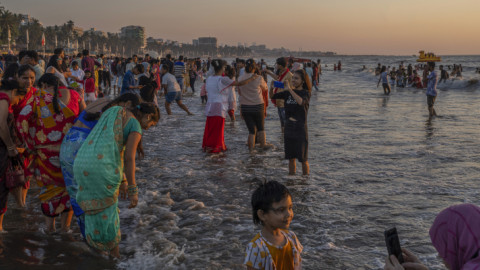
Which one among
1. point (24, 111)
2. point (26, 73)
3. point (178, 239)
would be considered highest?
point (26, 73)

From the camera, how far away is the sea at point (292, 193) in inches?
173

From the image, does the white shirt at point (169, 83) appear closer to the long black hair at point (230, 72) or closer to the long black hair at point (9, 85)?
the long black hair at point (230, 72)

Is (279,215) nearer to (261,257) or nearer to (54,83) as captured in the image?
(261,257)

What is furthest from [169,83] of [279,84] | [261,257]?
[261,257]

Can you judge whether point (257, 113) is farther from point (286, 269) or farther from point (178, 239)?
point (286, 269)

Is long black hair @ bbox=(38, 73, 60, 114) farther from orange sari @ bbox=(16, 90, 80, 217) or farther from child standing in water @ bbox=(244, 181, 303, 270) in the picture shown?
child standing in water @ bbox=(244, 181, 303, 270)

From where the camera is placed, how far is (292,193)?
6602mm

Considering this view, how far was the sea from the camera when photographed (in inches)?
173

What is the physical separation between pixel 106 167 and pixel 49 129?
54.8 inches

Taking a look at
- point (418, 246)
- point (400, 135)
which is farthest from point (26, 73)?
point (400, 135)

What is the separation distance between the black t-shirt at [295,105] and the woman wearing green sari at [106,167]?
3302 millimetres

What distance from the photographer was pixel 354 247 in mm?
4660

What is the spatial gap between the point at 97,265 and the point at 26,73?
232cm

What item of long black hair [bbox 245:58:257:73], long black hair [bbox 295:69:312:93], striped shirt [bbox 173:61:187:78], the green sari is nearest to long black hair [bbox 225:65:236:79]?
long black hair [bbox 245:58:257:73]
